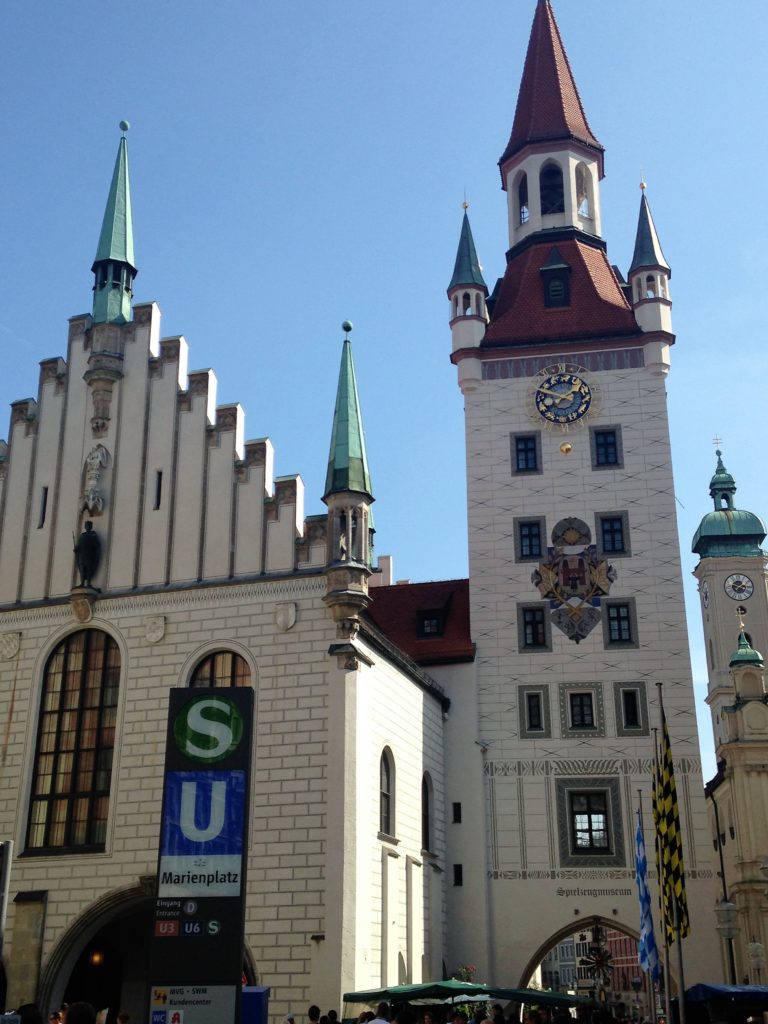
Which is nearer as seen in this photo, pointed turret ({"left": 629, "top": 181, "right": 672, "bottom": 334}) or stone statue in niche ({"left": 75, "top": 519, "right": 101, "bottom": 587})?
stone statue in niche ({"left": 75, "top": 519, "right": 101, "bottom": 587})

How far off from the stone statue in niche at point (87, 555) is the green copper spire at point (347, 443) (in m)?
5.89

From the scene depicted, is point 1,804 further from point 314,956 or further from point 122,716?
point 314,956

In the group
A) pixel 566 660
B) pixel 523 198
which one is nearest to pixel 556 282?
pixel 523 198

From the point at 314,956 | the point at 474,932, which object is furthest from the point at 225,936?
the point at 474,932

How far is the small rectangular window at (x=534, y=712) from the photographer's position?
35062 millimetres

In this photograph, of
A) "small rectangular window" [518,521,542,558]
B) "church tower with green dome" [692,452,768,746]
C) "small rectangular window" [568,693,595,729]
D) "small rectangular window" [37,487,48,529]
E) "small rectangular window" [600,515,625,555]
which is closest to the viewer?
"small rectangular window" [37,487,48,529]

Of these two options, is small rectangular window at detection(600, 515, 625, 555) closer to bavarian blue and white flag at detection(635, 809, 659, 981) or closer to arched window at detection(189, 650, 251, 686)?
bavarian blue and white flag at detection(635, 809, 659, 981)

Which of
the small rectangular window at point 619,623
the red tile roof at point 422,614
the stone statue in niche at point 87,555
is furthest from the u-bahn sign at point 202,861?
the small rectangular window at point 619,623

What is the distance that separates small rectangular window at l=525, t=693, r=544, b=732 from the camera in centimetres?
3506

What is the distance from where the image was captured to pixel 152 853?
85.6 feet

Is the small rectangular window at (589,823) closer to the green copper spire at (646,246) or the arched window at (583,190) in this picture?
the green copper spire at (646,246)

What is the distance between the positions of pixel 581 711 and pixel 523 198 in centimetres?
1934

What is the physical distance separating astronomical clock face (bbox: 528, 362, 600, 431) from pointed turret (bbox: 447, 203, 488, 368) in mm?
2688

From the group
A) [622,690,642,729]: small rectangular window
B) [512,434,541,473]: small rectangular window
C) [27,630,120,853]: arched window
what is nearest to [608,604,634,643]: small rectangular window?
[622,690,642,729]: small rectangular window
